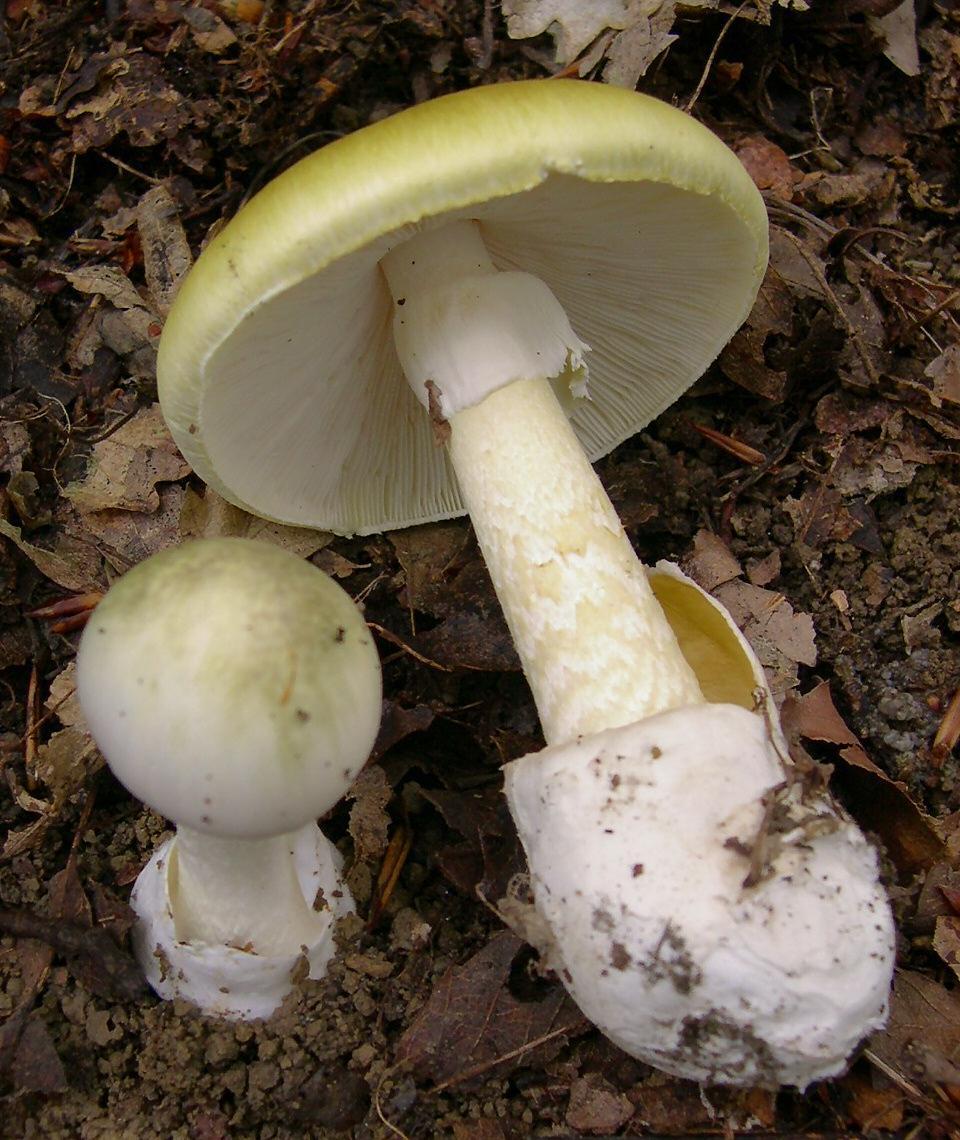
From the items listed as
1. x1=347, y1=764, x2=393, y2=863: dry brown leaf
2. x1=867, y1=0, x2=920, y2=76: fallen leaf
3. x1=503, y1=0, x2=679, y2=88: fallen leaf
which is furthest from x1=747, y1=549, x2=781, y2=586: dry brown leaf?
x1=867, y1=0, x2=920, y2=76: fallen leaf

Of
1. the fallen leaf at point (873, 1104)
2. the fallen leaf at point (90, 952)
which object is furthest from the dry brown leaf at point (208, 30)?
the fallen leaf at point (873, 1104)

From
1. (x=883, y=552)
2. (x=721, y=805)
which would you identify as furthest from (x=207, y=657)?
(x=883, y=552)

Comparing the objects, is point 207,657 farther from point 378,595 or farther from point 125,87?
point 125,87

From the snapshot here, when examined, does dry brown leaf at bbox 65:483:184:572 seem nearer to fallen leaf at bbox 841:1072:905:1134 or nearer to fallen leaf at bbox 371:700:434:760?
fallen leaf at bbox 371:700:434:760

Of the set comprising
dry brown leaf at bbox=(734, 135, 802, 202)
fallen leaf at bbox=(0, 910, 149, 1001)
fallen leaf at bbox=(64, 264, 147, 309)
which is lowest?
fallen leaf at bbox=(0, 910, 149, 1001)

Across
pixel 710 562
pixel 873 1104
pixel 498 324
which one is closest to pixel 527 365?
pixel 498 324

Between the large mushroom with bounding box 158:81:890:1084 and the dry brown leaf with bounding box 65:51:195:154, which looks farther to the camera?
the dry brown leaf with bounding box 65:51:195:154
